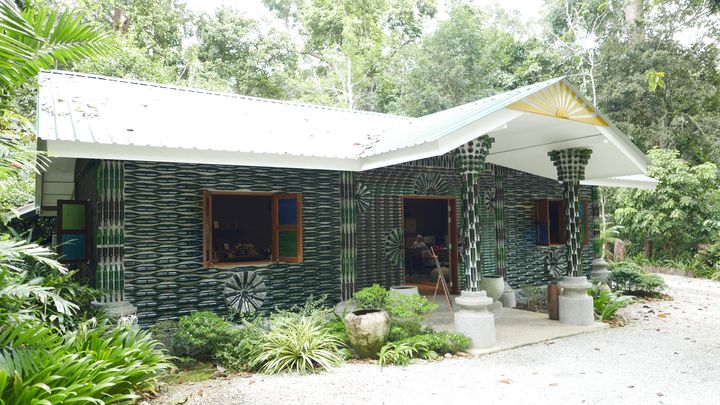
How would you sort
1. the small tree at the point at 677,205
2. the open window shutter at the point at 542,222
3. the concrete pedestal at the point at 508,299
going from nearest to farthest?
the concrete pedestal at the point at 508,299 → the open window shutter at the point at 542,222 → the small tree at the point at 677,205

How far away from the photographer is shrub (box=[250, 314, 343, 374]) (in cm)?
514

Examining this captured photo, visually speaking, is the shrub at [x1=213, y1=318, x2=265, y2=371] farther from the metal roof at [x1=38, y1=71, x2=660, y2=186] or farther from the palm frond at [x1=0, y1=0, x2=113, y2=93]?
the palm frond at [x1=0, y1=0, x2=113, y2=93]

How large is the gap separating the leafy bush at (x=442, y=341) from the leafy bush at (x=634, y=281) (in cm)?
632

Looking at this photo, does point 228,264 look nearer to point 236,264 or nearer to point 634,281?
point 236,264

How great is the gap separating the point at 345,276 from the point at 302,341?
6.76 feet

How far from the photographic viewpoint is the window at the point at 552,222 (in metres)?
10.1

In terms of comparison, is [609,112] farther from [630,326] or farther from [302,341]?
[302,341]

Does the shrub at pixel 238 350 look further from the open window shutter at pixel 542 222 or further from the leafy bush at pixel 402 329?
the open window shutter at pixel 542 222

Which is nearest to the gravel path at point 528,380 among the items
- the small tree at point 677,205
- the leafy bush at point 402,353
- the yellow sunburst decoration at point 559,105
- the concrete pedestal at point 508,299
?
the leafy bush at point 402,353

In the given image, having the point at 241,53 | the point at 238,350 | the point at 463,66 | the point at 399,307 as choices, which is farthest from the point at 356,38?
the point at 238,350

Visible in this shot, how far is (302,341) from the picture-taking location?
5.33 meters

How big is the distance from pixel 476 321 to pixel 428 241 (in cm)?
675

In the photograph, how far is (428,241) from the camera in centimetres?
1262

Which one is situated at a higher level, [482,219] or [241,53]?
[241,53]
